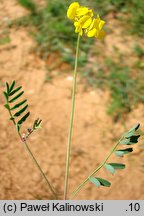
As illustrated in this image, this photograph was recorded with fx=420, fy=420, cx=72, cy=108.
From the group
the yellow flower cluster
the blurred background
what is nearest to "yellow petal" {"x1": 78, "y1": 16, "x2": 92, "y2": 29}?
the yellow flower cluster

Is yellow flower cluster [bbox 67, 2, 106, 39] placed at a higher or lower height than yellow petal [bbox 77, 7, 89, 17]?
lower

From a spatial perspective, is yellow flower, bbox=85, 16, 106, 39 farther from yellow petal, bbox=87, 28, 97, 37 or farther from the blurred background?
the blurred background

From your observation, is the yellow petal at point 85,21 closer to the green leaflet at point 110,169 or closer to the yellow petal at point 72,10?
the yellow petal at point 72,10

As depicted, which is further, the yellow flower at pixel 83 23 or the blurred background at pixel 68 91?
the blurred background at pixel 68 91

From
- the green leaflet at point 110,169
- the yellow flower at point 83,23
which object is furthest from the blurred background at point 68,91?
the yellow flower at point 83,23

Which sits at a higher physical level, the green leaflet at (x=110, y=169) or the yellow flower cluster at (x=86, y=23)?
the yellow flower cluster at (x=86, y=23)

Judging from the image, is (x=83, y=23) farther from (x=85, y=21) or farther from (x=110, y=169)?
(x=110, y=169)

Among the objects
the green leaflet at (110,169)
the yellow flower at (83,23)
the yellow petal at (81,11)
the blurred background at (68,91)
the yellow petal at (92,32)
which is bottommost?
the blurred background at (68,91)

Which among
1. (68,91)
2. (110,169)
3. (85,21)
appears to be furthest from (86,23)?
(68,91)
